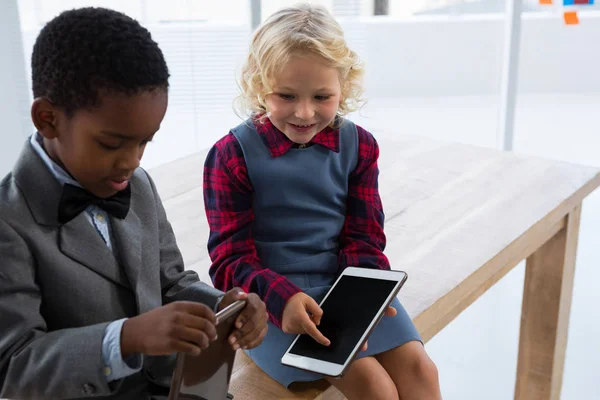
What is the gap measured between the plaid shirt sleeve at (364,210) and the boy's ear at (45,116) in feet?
1.99

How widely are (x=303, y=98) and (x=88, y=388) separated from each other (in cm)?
56

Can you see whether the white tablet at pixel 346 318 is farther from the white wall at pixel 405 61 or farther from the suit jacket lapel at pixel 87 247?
the white wall at pixel 405 61

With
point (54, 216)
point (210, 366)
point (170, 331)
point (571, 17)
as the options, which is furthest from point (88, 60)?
point (571, 17)

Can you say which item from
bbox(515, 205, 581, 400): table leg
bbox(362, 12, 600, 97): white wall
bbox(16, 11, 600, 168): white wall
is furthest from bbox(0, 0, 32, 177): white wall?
bbox(362, 12, 600, 97): white wall

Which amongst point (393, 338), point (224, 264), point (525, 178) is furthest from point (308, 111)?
point (525, 178)

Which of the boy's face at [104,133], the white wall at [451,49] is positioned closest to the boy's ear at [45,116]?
the boy's face at [104,133]

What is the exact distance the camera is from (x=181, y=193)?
6.26 ft

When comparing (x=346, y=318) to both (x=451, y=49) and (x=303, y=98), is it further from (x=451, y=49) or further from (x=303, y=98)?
(x=451, y=49)

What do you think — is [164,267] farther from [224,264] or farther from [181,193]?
[181,193]

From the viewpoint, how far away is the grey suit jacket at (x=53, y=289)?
0.87 metres

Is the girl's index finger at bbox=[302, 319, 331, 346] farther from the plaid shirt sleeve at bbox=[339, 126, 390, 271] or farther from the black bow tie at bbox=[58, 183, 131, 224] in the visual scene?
the black bow tie at bbox=[58, 183, 131, 224]

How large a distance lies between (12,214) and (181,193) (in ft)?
3.38

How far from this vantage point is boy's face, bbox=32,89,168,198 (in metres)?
0.85

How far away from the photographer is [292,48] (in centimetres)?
120
